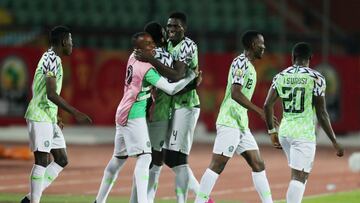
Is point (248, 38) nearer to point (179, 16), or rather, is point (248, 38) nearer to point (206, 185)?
point (179, 16)

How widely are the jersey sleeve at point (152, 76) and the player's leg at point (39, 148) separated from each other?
1.35 m

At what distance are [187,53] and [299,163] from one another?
180 centimetres

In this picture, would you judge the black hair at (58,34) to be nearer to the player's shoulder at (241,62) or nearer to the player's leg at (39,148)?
the player's leg at (39,148)

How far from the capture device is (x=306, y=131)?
11836mm

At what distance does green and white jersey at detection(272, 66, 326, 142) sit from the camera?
1174cm

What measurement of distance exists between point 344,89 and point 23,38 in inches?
397

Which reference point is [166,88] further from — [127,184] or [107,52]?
[107,52]

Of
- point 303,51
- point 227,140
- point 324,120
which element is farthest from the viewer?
point 227,140

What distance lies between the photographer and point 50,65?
1220 centimetres

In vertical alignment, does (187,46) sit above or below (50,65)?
above

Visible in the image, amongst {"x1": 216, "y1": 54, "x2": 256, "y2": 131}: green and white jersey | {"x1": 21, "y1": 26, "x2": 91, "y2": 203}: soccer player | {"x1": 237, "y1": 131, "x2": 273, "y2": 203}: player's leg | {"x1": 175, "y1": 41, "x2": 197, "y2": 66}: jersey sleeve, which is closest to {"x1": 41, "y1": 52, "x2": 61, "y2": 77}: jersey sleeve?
{"x1": 21, "y1": 26, "x2": 91, "y2": 203}: soccer player

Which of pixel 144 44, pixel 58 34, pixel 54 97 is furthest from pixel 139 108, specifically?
pixel 58 34

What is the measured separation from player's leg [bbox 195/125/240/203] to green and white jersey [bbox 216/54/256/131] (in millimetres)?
89

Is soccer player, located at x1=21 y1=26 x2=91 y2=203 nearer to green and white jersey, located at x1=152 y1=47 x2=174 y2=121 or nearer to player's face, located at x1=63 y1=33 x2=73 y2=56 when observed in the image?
player's face, located at x1=63 y1=33 x2=73 y2=56
